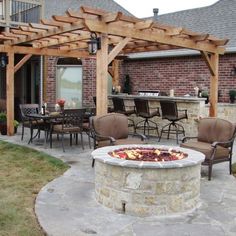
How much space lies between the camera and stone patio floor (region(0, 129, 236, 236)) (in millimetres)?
3969

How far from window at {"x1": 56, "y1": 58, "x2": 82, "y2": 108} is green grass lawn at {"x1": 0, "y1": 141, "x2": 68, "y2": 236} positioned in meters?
4.87

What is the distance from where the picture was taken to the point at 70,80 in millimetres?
13695

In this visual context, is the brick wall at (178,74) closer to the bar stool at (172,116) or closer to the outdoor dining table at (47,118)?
the bar stool at (172,116)

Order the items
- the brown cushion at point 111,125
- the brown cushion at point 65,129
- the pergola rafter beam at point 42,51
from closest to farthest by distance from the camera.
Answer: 1. the brown cushion at point 111,125
2. the brown cushion at point 65,129
3. the pergola rafter beam at point 42,51

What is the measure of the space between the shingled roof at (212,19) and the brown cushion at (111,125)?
6.20m

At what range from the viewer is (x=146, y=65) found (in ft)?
46.0

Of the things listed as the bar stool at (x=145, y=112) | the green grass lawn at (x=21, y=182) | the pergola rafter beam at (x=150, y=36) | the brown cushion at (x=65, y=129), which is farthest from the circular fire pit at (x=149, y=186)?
the bar stool at (x=145, y=112)

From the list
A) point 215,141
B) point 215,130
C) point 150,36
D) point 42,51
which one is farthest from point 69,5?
point 215,141

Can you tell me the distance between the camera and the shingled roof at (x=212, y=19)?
512 inches

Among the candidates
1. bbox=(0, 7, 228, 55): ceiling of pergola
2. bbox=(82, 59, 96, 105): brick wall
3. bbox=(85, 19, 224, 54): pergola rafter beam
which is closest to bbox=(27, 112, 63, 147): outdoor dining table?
bbox=(0, 7, 228, 55): ceiling of pergola

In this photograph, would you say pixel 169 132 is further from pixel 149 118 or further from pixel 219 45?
pixel 219 45

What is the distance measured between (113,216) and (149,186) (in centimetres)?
57

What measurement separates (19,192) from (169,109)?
5553mm

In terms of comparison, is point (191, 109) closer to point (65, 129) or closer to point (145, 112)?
point (145, 112)
